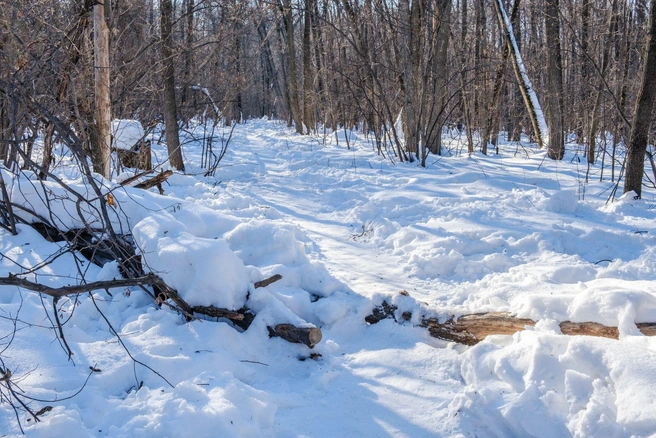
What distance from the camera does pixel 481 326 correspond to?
133 inches

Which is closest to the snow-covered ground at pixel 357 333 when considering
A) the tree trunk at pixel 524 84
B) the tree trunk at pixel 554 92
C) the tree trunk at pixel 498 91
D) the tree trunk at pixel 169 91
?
the tree trunk at pixel 554 92

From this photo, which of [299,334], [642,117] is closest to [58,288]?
[299,334]

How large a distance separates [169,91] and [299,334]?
24.9 ft

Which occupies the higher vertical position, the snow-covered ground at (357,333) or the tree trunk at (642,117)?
the tree trunk at (642,117)

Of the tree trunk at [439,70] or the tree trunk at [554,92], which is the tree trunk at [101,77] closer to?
the tree trunk at [439,70]

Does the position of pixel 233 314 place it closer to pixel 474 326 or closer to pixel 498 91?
pixel 474 326

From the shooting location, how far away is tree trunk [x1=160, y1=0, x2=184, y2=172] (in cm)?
889

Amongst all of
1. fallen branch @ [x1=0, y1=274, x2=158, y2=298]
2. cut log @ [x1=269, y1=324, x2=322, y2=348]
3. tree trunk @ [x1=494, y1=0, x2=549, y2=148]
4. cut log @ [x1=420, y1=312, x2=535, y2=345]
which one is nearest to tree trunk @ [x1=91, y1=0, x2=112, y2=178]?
cut log @ [x1=269, y1=324, x2=322, y2=348]

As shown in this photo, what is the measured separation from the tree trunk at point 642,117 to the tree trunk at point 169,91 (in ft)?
23.9

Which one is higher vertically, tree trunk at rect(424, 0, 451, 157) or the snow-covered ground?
tree trunk at rect(424, 0, 451, 157)

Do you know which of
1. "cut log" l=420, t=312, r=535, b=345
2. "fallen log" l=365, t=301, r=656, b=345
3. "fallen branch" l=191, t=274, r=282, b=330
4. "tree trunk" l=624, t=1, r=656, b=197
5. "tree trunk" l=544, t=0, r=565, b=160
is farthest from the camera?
"tree trunk" l=544, t=0, r=565, b=160

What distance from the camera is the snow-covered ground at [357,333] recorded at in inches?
99.3

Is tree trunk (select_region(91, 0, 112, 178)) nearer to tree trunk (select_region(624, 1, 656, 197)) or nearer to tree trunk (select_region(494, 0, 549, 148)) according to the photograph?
tree trunk (select_region(624, 1, 656, 197))

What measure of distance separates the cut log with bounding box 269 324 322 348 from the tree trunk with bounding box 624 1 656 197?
4.88 m
